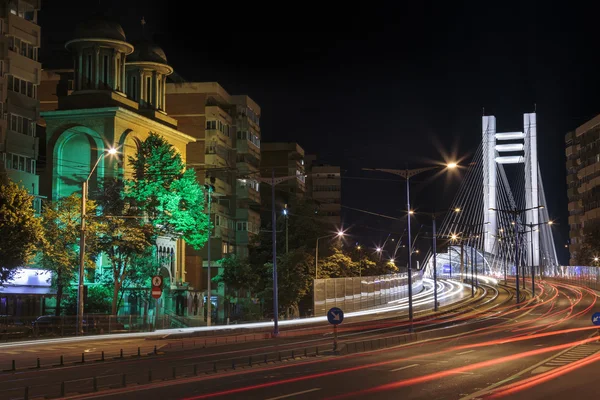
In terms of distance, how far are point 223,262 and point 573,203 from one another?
356 feet

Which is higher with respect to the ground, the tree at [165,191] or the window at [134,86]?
the window at [134,86]

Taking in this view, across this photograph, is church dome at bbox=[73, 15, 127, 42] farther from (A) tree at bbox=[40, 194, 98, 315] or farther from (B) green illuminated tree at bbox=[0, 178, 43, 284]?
(B) green illuminated tree at bbox=[0, 178, 43, 284]

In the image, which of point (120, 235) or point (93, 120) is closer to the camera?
point (120, 235)

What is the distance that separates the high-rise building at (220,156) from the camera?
85.6m

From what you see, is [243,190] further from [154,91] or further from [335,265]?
[154,91]

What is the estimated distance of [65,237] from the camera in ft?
181

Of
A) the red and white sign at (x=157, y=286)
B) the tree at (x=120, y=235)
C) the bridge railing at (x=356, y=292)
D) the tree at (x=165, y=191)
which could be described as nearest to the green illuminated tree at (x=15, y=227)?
the tree at (x=120, y=235)

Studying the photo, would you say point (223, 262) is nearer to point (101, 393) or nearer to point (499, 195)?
point (101, 393)

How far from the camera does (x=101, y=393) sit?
22.2m

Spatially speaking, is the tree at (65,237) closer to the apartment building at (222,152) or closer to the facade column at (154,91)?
the facade column at (154,91)

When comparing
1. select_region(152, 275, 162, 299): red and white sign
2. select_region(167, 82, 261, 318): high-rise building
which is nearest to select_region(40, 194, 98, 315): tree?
select_region(152, 275, 162, 299): red and white sign

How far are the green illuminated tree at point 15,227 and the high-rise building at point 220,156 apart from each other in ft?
108

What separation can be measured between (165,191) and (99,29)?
14464mm

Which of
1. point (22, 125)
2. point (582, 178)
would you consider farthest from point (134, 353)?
point (582, 178)
